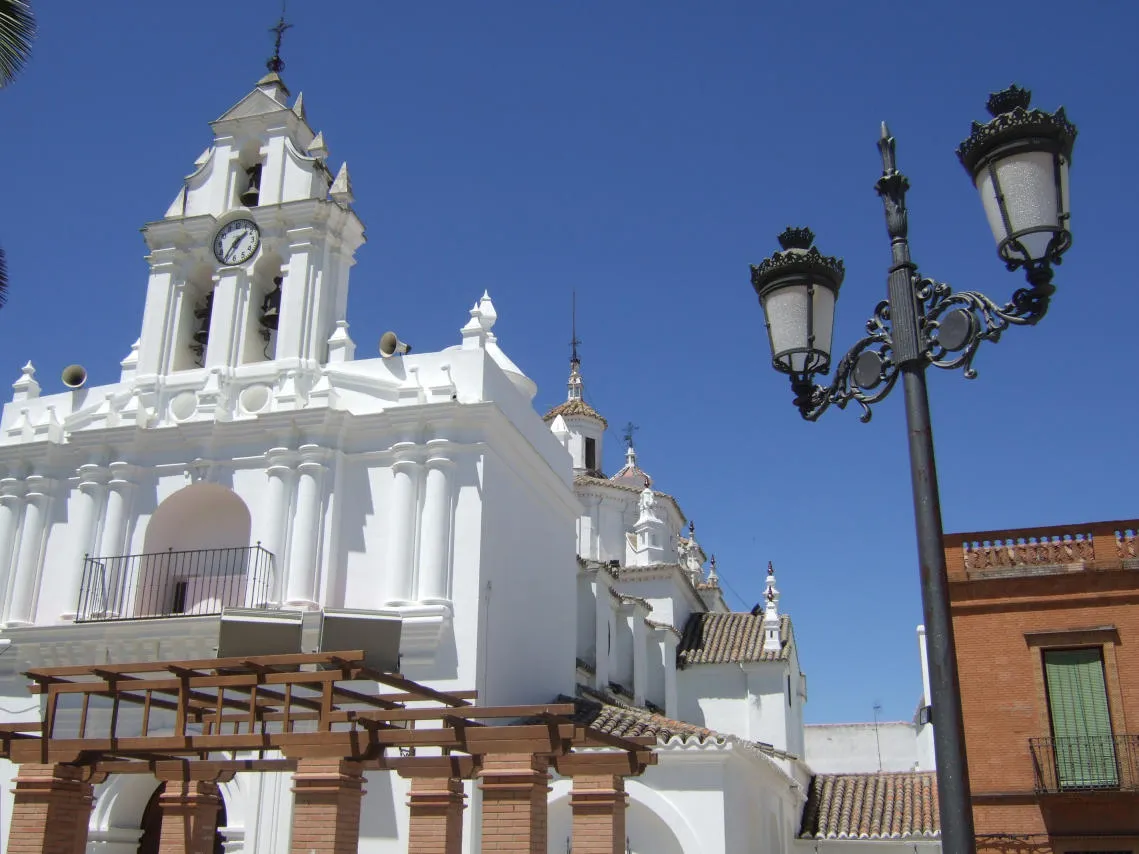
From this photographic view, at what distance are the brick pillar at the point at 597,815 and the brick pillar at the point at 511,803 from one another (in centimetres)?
108

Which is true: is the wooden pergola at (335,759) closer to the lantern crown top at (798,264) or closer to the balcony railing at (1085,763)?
the lantern crown top at (798,264)

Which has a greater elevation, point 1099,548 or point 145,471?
point 145,471

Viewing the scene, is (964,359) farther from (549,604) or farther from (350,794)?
(549,604)

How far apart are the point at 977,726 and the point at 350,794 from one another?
8.96 meters

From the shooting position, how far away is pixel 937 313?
5555 millimetres

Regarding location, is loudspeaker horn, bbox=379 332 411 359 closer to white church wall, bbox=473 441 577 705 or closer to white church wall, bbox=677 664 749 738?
white church wall, bbox=473 441 577 705

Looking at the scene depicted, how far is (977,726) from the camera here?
49.4 ft

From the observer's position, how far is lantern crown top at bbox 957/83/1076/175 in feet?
17.1

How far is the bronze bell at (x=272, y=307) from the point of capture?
17953 millimetres

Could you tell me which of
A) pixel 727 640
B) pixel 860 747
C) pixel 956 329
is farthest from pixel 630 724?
pixel 860 747

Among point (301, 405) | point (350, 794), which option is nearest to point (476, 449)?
point (301, 405)

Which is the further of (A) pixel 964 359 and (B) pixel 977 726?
(B) pixel 977 726

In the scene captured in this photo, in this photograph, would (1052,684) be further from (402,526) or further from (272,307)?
(272,307)

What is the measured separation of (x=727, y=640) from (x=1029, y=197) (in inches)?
1001
